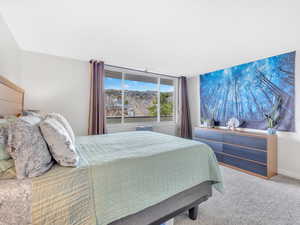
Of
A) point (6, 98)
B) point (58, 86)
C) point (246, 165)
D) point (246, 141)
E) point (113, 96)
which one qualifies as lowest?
point (246, 165)

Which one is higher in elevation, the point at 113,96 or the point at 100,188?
the point at 113,96

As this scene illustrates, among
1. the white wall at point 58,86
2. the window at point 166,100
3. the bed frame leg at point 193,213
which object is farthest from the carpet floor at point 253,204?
the white wall at point 58,86

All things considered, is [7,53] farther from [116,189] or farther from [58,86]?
[116,189]

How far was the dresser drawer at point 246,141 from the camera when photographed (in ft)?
8.93

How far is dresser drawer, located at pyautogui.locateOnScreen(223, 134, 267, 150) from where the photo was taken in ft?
8.93

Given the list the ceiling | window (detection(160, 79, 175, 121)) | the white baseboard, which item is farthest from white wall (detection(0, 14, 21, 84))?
the white baseboard

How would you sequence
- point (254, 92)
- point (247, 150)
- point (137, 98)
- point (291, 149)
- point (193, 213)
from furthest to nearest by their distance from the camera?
point (137, 98) → point (254, 92) → point (247, 150) → point (291, 149) → point (193, 213)

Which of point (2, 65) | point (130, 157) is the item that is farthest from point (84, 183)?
point (2, 65)

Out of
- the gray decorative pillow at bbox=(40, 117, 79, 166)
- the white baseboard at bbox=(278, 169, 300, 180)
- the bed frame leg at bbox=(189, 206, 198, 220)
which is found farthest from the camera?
the white baseboard at bbox=(278, 169, 300, 180)

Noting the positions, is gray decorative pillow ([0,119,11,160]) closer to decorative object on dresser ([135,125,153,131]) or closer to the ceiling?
the ceiling

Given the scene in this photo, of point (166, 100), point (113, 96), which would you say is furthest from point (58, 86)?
point (166, 100)

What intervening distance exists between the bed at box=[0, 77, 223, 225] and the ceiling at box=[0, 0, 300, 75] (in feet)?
3.26

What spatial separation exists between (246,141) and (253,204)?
1.36 meters

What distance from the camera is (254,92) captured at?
3.21 metres
